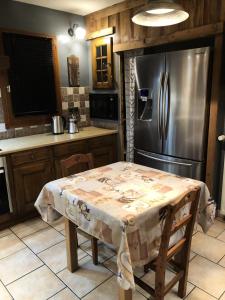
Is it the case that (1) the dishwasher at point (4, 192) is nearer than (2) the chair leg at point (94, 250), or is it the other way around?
(2) the chair leg at point (94, 250)

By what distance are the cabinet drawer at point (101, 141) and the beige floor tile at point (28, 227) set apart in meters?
1.14

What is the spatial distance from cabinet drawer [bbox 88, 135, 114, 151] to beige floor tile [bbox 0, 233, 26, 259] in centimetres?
143

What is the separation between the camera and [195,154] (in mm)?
2611

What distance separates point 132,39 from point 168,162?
157cm

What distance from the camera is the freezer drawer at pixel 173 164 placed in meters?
2.64

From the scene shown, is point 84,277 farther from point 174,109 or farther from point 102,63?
point 102,63

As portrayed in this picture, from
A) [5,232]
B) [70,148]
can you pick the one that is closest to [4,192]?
[5,232]

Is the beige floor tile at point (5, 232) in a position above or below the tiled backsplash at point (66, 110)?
below

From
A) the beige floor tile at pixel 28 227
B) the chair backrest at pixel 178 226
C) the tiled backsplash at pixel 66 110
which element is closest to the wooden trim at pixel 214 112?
the chair backrest at pixel 178 226

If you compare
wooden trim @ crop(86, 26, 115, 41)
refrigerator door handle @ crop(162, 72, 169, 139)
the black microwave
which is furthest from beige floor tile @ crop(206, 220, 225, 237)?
wooden trim @ crop(86, 26, 115, 41)

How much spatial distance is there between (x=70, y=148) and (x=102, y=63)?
1.35 m

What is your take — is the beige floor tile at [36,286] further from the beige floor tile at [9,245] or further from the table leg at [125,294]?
the table leg at [125,294]

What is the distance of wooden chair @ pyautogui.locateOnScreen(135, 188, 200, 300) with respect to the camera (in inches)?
53.2

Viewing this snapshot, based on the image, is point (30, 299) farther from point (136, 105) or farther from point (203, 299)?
point (136, 105)
